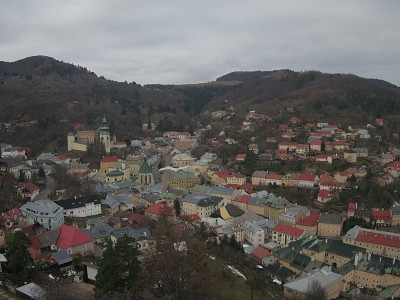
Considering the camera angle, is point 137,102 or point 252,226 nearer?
point 252,226

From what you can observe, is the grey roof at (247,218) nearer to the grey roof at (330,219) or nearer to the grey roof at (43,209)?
the grey roof at (330,219)

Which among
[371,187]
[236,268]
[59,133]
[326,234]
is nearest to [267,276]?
[236,268]

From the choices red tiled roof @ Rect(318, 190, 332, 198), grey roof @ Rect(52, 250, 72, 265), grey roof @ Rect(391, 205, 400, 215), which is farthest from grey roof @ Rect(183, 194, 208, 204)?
grey roof @ Rect(52, 250, 72, 265)

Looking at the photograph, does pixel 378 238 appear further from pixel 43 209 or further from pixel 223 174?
pixel 43 209

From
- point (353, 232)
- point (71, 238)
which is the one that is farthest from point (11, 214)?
point (353, 232)

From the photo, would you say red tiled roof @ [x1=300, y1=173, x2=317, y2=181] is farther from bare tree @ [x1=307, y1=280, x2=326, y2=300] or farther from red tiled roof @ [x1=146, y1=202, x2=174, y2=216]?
bare tree @ [x1=307, y1=280, x2=326, y2=300]

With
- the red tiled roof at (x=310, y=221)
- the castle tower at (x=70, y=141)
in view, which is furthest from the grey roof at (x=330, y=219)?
the castle tower at (x=70, y=141)
